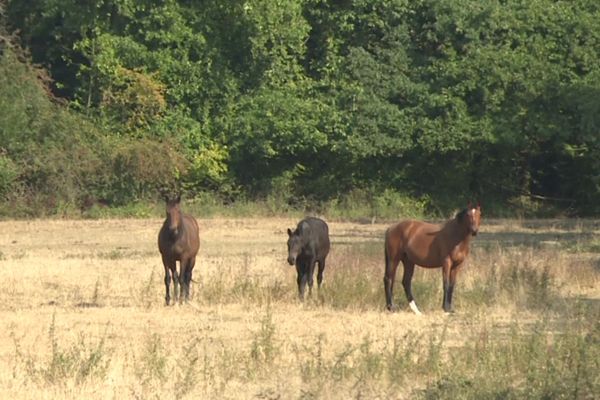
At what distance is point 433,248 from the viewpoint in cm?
2009

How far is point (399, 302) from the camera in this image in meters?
20.5

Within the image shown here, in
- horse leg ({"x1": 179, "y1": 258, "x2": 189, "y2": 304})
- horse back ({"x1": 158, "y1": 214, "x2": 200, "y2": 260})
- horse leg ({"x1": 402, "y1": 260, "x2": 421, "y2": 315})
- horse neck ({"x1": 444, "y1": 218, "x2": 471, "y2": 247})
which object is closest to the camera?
horse leg ({"x1": 402, "y1": 260, "x2": 421, "y2": 315})

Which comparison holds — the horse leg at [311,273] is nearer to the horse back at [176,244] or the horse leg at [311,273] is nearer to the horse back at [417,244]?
the horse back at [417,244]

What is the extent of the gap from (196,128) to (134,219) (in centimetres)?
508

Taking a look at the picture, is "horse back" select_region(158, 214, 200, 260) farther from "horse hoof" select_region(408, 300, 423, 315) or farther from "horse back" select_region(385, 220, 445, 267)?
"horse hoof" select_region(408, 300, 423, 315)

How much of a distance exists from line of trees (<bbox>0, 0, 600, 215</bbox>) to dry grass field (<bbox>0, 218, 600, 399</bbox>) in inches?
472

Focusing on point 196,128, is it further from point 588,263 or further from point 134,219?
point 588,263

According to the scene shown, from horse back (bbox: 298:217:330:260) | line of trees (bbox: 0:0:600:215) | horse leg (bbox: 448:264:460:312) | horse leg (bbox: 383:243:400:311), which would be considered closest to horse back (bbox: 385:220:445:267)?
horse leg (bbox: 383:243:400:311)

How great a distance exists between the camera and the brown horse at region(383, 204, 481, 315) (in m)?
19.9

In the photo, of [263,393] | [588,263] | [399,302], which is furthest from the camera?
[588,263]

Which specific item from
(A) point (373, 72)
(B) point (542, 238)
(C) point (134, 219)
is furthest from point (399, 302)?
(A) point (373, 72)

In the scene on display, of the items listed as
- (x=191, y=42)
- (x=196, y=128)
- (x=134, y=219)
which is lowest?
(x=134, y=219)

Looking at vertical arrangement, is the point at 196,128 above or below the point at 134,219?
above

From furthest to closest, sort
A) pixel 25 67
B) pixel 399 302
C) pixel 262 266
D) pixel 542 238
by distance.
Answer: pixel 25 67 → pixel 542 238 → pixel 262 266 → pixel 399 302
